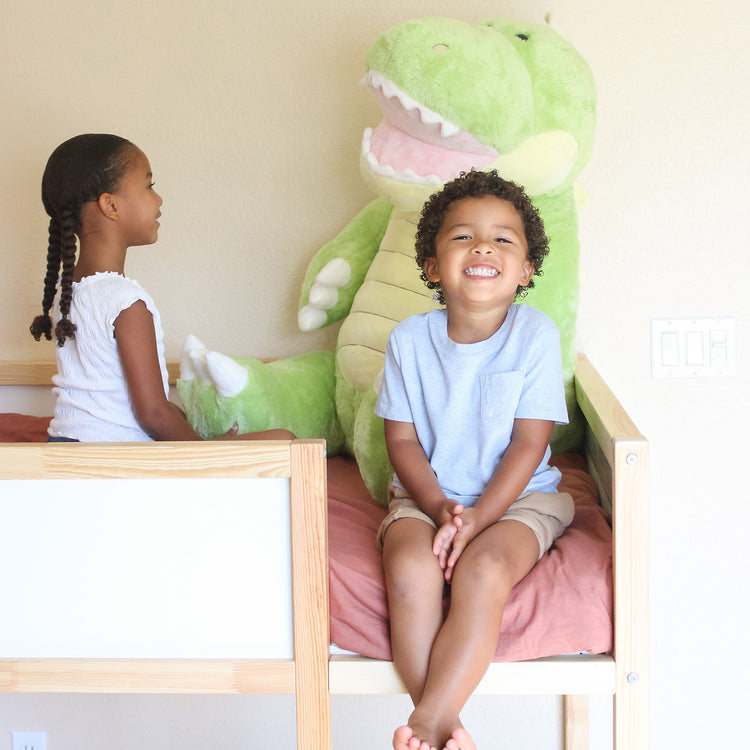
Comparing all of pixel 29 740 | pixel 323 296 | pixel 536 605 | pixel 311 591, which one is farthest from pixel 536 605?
pixel 29 740

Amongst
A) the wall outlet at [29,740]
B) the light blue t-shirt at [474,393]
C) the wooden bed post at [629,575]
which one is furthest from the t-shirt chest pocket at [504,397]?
the wall outlet at [29,740]

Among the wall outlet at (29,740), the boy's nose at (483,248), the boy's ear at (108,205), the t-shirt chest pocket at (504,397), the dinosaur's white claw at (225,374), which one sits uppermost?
the boy's ear at (108,205)

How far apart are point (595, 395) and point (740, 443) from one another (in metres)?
0.47

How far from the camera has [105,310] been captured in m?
1.09

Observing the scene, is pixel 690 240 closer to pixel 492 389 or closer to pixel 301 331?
pixel 492 389

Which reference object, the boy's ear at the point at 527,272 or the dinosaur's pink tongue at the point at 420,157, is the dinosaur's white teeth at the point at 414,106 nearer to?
the dinosaur's pink tongue at the point at 420,157

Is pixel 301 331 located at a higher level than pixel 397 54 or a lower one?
lower

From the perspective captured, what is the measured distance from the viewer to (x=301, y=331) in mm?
1513

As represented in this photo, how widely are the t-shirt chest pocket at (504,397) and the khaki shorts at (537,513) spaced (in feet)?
0.33

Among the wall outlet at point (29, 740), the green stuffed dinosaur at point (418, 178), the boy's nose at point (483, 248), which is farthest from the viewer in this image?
the wall outlet at point (29, 740)

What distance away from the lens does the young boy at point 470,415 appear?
891mm

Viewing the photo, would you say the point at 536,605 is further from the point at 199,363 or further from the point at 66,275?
the point at 66,275

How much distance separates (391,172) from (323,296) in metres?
0.26

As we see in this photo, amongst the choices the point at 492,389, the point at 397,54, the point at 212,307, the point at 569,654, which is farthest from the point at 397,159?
the point at 569,654
